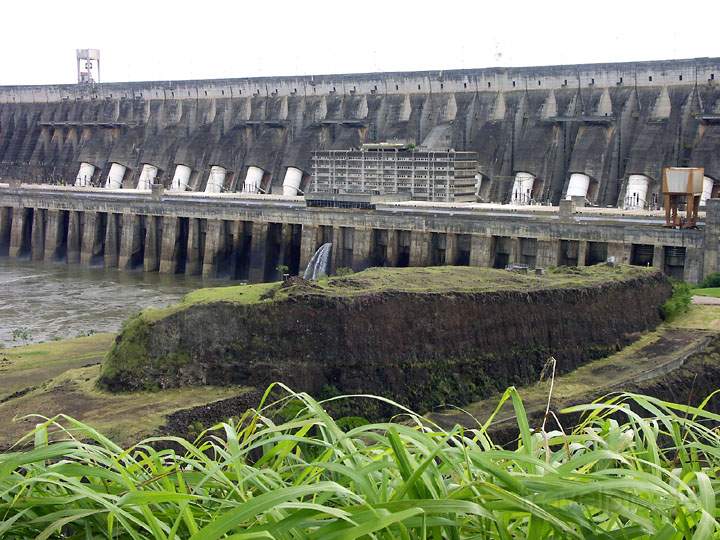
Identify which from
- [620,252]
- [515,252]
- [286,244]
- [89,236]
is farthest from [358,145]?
[620,252]

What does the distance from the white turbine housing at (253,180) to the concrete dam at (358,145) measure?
20 cm

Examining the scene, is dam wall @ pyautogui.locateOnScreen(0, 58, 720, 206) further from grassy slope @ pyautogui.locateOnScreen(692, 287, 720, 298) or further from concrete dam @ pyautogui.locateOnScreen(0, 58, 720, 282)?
grassy slope @ pyautogui.locateOnScreen(692, 287, 720, 298)

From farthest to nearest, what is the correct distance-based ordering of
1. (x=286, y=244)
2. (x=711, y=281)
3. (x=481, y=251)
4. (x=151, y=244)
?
(x=151, y=244), (x=286, y=244), (x=481, y=251), (x=711, y=281)

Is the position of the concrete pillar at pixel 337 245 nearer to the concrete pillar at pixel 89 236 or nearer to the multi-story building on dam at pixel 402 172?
the multi-story building on dam at pixel 402 172

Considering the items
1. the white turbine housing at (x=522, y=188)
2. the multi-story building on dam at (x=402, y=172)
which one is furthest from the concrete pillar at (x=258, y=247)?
the white turbine housing at (x=522, y=188)

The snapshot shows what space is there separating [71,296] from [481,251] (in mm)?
23823

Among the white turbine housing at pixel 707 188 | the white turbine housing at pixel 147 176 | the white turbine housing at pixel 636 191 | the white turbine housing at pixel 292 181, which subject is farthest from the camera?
the white turbine housing at pixel 147 176

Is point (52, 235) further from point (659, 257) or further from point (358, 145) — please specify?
point (659, 257)

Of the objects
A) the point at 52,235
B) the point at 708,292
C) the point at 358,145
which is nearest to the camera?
the point at 708,292

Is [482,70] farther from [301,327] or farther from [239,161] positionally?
[301,327]

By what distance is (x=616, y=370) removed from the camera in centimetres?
3069

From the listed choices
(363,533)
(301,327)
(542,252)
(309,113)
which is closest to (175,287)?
(542,252)

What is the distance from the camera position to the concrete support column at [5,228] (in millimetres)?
76881

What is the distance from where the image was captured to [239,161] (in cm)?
8406
